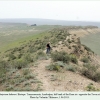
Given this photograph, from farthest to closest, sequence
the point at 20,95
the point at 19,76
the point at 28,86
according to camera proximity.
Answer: the point at 19,76 < the point at 28,86 < the point at 20,95

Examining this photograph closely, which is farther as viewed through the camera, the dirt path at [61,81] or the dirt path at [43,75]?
the dirt path at [61,81]

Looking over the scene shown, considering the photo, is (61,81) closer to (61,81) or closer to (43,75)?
(61,81)

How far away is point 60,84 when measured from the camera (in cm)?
1116

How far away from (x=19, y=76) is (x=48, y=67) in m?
2.24

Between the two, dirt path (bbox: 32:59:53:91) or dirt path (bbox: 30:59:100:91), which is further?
dirt path (bbox: 30:59:100:91)

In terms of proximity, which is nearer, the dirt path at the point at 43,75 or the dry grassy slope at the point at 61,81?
the dirt path at the point at 43,75

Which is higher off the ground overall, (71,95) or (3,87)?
(71,95)

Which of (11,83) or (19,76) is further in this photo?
(19,76)

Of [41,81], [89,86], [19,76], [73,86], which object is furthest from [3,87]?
[89,86]

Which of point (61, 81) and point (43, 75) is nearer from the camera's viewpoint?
point (61, 81)

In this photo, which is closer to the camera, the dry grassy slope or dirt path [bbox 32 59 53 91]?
dirt path [bbox 32 59 53 91]

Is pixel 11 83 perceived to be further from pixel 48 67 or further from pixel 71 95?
pixel 71 95

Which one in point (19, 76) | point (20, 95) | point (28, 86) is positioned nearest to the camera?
point (20, 95)

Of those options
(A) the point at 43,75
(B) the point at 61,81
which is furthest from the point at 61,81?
(A) the point at 43,75
